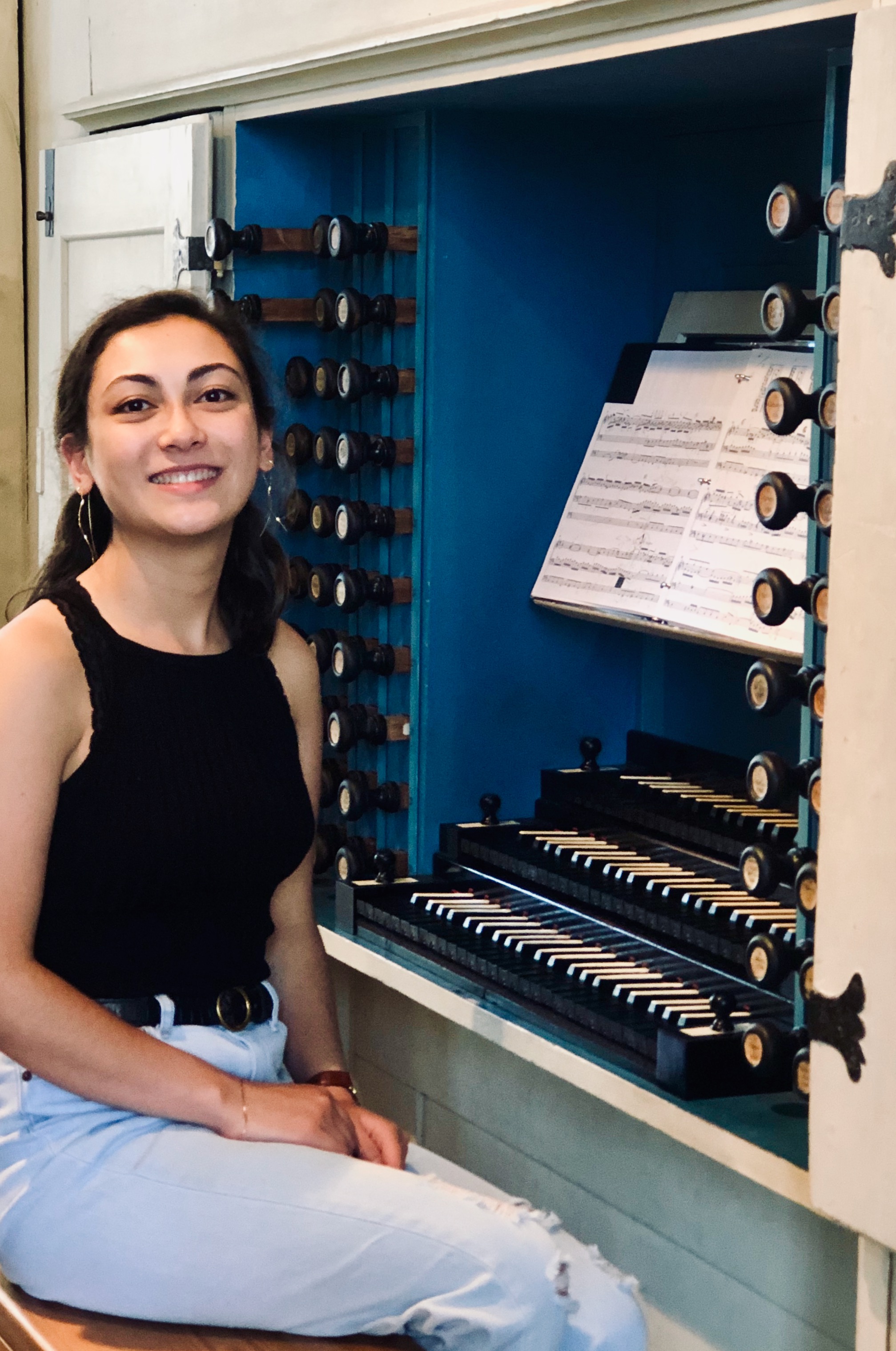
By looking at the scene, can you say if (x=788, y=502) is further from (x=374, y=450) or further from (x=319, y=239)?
(x=319, y=239)

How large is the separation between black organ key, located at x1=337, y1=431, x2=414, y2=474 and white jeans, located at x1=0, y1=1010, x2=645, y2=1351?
154cm

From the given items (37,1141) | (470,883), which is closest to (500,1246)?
(37,1141)

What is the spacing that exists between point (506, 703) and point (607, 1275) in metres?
1.47

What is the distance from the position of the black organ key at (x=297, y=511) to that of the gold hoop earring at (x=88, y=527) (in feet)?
3.44

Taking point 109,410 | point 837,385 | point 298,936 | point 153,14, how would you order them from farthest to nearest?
point 153,14 < point 298,936 < point 109,410 < point 837,385

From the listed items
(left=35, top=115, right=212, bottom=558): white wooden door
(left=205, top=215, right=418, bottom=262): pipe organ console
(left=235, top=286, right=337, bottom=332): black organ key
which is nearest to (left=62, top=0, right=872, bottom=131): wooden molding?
(left=35, top=115, right=212, bottom=558): white wooden door

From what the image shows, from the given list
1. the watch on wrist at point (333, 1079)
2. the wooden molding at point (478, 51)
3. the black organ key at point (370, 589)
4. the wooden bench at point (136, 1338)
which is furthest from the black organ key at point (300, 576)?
the wooden bench at point (136, 1338)

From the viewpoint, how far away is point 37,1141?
1990 millimetres

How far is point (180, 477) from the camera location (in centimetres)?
218

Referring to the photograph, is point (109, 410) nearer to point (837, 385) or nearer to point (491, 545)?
point (837, 385)

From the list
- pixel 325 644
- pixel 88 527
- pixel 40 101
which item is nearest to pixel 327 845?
pixel 325 644

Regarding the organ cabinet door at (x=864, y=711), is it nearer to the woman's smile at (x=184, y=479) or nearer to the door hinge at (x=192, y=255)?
the woman's smile at (x=184, y=479)

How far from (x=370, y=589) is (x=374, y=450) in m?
0.26

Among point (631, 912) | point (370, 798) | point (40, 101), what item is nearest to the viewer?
point (631, 912)
